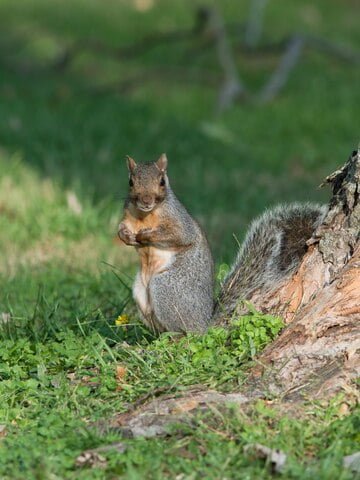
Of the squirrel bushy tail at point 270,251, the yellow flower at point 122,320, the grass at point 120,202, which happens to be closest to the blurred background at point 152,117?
the grass at point 120,202

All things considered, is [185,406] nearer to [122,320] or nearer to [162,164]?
[122,320]

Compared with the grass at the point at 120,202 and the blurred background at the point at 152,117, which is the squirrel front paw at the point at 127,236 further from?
the blurred background at the point at 152,117

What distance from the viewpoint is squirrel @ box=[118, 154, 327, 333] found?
403cm

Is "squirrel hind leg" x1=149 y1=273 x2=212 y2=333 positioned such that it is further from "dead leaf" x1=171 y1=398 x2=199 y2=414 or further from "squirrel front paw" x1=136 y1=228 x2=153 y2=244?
"dead leaf" x1=171 y1=398 x2=199 y2=414

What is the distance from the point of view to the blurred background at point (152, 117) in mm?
6691

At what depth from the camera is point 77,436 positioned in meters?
3.19

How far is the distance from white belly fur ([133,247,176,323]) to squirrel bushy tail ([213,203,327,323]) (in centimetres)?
27

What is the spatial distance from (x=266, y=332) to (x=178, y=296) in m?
0.49

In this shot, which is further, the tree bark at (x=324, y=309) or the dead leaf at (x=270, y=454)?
the tree bark at (x=324, y=309)

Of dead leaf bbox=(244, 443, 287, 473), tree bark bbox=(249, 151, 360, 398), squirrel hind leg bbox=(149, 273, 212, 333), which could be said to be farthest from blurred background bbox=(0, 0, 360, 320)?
dead leaf bbox=(244, 443, 287, 473)

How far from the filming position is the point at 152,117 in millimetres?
10000

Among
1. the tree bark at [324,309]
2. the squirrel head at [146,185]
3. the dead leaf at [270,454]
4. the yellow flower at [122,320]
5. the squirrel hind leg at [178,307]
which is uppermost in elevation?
the squirrel head at [146,185]

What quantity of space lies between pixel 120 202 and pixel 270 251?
3236 millimetres

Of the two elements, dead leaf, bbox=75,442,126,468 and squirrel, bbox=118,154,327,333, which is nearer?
dead leaf, bbox=75,442,126,468
